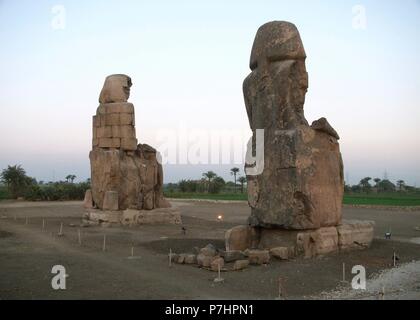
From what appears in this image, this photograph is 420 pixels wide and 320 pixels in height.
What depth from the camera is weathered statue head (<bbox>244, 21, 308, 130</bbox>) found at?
535 inches

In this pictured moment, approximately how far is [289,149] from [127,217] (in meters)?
12.6

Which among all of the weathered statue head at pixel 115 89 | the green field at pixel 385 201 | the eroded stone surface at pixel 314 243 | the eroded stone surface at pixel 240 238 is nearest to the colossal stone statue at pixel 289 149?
the eroded stone surface at pixel 314 243

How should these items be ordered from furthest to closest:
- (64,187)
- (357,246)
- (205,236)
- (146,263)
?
(64,187) → (205,236) → (357,246) → (146,263)

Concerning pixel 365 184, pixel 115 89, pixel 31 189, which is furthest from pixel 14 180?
pixel 365 184

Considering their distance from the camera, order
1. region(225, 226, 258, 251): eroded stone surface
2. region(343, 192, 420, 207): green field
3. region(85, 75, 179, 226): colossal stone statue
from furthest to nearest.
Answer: region(343, 192, 420, 207): green field, region(85, 75, 179, 226): colossal stone statue, region(225, 226, 258, 251): eroded stone surface

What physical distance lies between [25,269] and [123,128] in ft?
45.4

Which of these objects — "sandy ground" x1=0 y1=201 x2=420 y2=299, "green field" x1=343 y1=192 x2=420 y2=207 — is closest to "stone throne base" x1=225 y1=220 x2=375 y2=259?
"sandy ground" x1=0 y1=201 x2=420 y2=299

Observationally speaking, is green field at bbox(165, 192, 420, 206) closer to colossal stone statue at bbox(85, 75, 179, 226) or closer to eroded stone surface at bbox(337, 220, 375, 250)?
colossal stone statue at bbox(85, 75, 179, 226)

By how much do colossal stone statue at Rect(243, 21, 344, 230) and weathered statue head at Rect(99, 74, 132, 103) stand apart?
12727mm

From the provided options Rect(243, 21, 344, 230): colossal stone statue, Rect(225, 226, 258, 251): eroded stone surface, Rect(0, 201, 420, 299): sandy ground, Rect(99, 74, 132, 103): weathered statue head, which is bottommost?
Rect(0, 201, 420, 299): sandy ground

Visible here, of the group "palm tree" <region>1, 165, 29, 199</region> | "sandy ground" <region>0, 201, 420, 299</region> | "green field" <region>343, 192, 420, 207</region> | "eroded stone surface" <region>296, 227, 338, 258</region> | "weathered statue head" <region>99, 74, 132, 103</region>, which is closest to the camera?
"sandy ground" <region>0, 201, 420, 299</region>

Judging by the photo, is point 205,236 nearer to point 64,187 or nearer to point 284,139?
point 284,139
